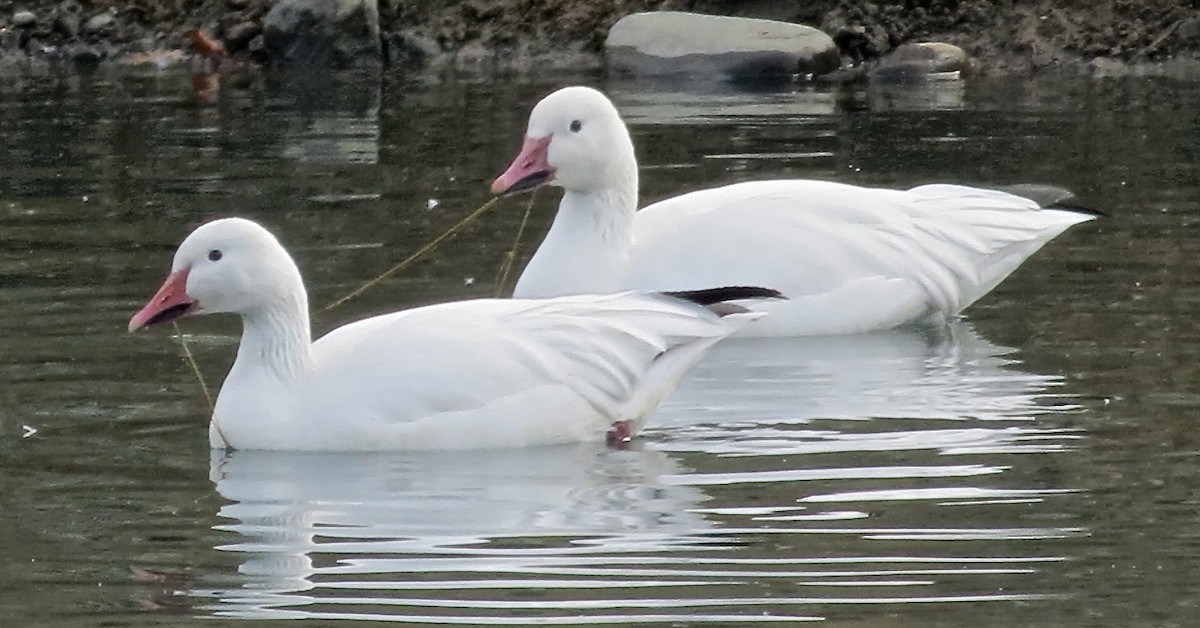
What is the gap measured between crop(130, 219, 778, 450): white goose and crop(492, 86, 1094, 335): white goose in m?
1.86

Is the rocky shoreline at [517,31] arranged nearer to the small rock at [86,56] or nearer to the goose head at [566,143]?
the small rock at [86,56]

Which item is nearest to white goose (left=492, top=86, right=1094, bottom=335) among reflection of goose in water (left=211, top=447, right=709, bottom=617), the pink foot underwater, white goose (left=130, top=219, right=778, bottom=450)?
white goose (left=130, top=219, right=778, bottom=450)

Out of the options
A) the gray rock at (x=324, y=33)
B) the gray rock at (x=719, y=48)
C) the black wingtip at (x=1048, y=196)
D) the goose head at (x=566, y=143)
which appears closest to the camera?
the goose head at (x=566, y=143)

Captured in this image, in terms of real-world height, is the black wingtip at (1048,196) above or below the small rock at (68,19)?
above

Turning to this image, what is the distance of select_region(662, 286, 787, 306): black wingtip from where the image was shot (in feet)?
27.8

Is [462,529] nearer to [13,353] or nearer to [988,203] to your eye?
[13,353]

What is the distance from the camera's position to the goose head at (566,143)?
34.8 feet

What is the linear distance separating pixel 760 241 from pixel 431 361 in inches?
112

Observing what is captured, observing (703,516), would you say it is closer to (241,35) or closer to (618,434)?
(618,434)

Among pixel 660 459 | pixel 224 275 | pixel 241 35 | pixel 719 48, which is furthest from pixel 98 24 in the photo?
pixel 660 459

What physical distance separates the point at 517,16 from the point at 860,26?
3086 mm

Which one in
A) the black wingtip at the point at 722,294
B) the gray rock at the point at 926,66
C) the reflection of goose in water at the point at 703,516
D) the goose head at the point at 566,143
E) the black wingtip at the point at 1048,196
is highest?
the goose head at the point at 566,143

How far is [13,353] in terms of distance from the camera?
997 cm

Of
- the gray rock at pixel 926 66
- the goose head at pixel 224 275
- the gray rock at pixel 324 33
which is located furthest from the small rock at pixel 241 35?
the goose head at pixel 224 275
